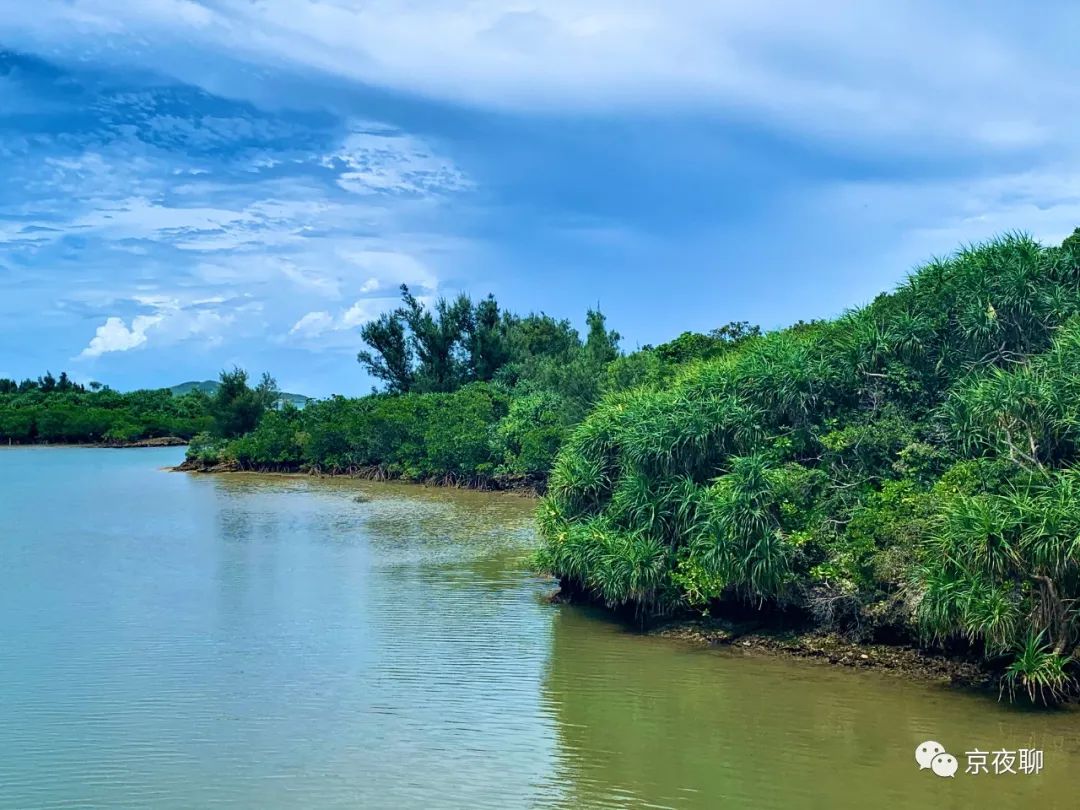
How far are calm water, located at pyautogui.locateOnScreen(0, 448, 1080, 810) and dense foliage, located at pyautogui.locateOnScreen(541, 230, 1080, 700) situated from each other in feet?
3.16

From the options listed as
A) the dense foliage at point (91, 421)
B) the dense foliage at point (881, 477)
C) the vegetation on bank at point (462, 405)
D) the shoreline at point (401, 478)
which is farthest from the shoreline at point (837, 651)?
the dense foliage at point (91, 421)

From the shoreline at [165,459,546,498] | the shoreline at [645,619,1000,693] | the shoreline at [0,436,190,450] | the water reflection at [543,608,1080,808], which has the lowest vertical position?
the water reflection at [543,608,1080,808]

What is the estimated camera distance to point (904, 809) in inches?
311

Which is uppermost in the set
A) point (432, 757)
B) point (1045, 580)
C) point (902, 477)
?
point (902, 477)

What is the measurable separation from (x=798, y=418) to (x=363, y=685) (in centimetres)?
691

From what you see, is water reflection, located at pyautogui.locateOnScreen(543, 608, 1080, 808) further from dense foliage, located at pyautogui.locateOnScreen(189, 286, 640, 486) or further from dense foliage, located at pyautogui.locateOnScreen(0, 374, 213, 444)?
dense foliage, located at pyautogui.locateOnScreen(0, 374, 213, 444)

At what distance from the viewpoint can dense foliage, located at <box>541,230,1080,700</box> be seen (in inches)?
383

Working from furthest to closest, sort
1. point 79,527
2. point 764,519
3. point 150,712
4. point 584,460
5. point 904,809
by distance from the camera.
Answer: point 79,527, point 584,460, point 764,519, point 150,712, point 904,809

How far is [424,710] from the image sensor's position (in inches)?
405

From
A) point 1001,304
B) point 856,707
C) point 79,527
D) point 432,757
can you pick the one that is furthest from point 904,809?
point 79,527

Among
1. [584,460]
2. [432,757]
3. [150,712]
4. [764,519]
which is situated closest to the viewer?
[432,757]

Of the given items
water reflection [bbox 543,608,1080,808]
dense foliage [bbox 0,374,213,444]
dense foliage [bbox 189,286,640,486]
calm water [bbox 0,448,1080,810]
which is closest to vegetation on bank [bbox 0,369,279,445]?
dense foliage [bbox 0,374,213,444]

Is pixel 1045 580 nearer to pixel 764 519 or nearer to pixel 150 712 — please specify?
pixel 764 519

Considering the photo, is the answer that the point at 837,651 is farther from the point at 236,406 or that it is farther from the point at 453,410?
the point at 236,406
